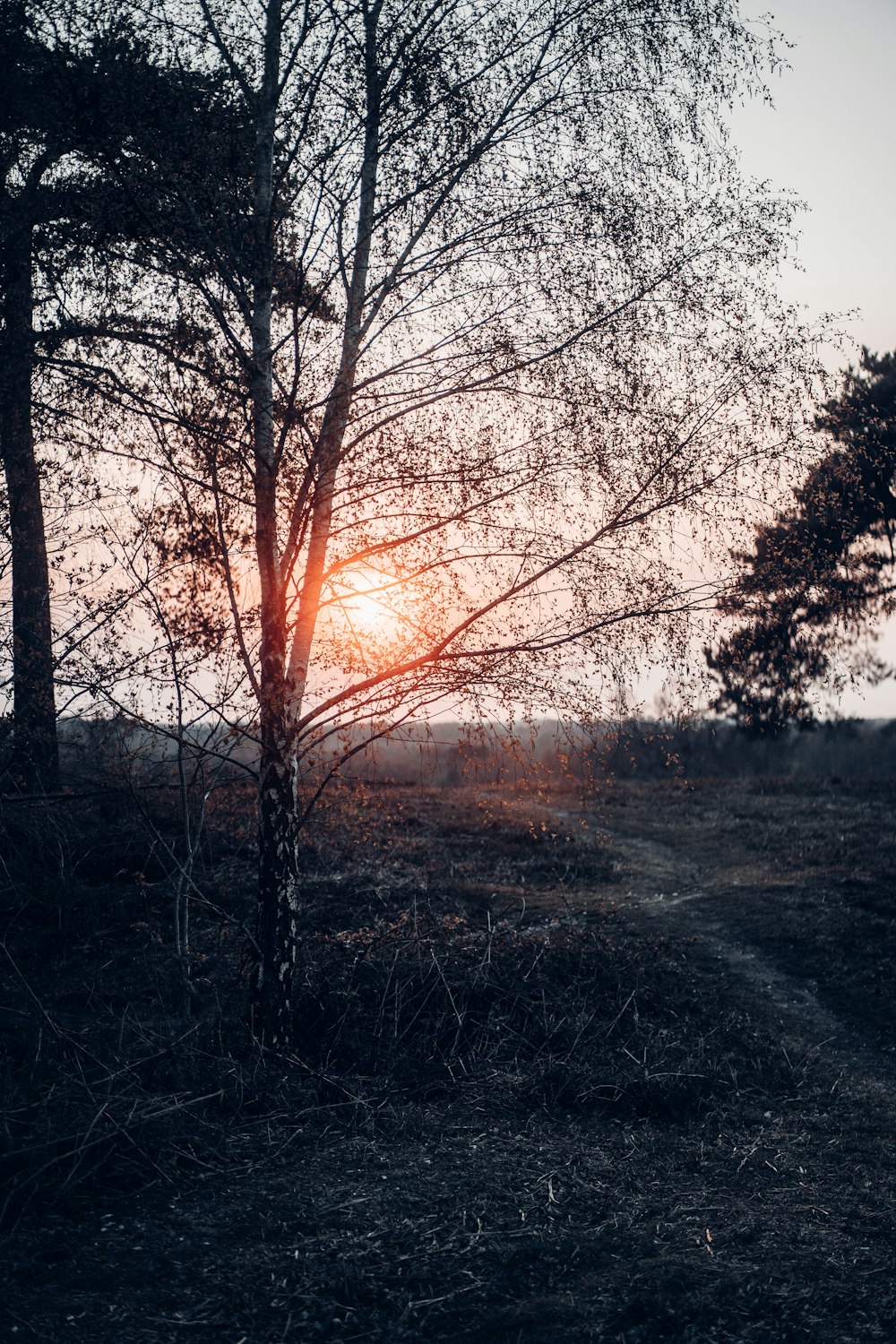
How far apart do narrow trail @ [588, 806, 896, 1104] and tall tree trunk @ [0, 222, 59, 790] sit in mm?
4945

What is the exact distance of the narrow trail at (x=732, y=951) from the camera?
25.3ft

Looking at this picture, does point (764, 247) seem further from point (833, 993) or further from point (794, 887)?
point (794, 887)

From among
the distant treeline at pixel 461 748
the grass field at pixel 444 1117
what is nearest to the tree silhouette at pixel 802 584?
the distant treeline at pixel 461 748

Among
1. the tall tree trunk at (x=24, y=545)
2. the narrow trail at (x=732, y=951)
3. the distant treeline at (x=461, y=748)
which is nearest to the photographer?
the distant treeline at (x=461, y=748)

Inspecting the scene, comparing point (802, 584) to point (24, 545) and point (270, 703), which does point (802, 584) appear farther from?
point (24, 545)

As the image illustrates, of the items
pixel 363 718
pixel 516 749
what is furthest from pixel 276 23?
pixel 516 749

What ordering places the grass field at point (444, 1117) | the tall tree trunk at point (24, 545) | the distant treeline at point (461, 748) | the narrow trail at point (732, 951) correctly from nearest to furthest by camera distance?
the grass field at point (444, 1117), the distant treeline at point (461, 748), the tall tree trunk at point (24, 545), the narrow trail at point (732, 951)

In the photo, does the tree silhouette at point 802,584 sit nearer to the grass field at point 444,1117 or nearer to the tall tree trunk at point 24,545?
the grass field at point 444,1117

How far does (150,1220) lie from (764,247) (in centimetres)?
680

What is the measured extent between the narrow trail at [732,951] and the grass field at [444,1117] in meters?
0.05

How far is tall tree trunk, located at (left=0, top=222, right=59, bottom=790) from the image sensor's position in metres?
6.49

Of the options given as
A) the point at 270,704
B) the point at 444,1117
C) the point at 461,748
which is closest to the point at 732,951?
the point at 444,1117

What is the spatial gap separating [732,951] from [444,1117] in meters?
5.05

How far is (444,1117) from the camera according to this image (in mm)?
5992
